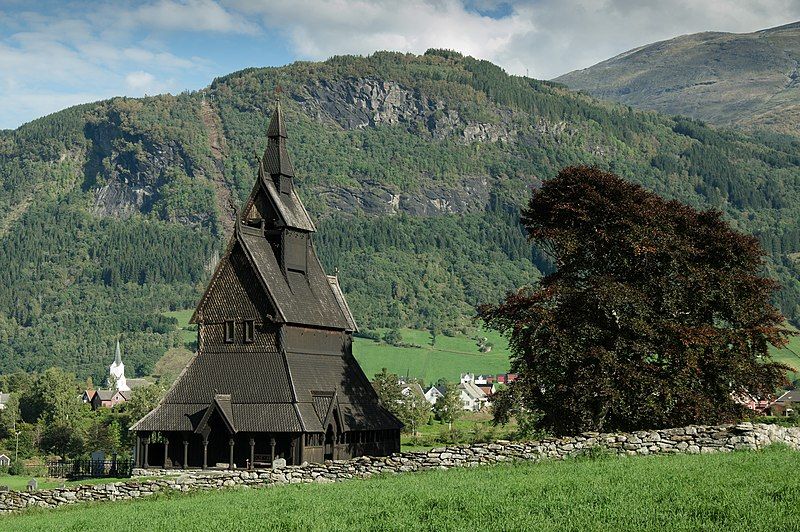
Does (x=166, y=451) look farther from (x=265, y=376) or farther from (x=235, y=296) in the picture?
(x=235, y=296)

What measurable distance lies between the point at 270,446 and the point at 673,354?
21601 mm

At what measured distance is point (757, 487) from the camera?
2591 centimetres

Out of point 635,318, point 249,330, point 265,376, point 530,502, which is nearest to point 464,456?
point 530,502

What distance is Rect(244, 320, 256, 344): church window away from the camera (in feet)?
192

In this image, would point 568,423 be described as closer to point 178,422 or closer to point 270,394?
point 270,394

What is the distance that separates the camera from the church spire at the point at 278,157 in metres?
64.1

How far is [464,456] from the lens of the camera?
37.2 meters

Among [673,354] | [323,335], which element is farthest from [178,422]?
[673,354]

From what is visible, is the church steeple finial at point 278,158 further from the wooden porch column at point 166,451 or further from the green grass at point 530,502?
the green grass at point 530,502

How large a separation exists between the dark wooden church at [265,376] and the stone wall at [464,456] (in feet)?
50.2

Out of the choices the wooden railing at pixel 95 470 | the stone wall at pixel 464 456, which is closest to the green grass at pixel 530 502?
the stone wall at pixel 464 456

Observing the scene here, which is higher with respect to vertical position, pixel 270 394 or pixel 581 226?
pixel 581 226

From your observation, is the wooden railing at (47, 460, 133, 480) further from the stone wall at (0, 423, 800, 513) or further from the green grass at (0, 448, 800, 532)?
the green grass at (0, 448, 800, 532)

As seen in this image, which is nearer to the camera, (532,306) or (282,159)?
(532,306)
